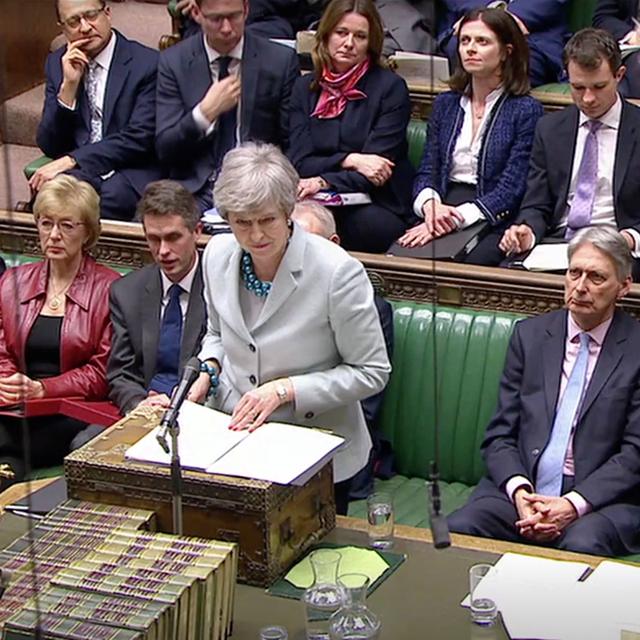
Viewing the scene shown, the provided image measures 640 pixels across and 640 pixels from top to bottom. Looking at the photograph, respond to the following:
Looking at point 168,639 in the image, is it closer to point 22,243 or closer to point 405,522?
point 405,522

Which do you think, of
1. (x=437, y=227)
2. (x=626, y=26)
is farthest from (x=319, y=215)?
(x=626, y=26)

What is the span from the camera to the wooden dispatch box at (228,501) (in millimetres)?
3062

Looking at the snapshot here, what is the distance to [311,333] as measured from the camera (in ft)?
11.3

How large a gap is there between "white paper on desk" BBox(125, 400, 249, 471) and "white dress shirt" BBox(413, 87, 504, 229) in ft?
5.56

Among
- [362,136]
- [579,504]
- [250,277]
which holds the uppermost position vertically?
[362,136]

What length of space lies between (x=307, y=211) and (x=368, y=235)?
1087 mm

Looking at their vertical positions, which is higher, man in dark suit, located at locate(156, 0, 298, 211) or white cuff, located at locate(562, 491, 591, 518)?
man in dark suit, located at locate(156, 0, 298, 211)

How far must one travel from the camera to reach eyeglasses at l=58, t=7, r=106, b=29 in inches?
202

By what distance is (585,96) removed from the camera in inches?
181

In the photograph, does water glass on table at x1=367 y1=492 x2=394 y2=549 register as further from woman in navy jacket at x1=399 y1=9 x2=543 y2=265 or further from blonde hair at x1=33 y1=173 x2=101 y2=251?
woman in navy jacket at x1=399 y1=9 x2=543 y2=265

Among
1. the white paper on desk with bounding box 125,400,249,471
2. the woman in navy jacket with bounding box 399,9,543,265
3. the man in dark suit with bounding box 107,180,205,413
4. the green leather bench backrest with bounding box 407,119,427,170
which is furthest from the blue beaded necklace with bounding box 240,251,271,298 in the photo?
the green leather bench backrest with bounding box 407,119,427,170

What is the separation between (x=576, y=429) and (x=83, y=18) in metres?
2.30

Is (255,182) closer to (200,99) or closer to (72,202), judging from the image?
(72,202)

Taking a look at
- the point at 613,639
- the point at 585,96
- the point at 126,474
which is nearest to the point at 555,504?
the point at 613,639
